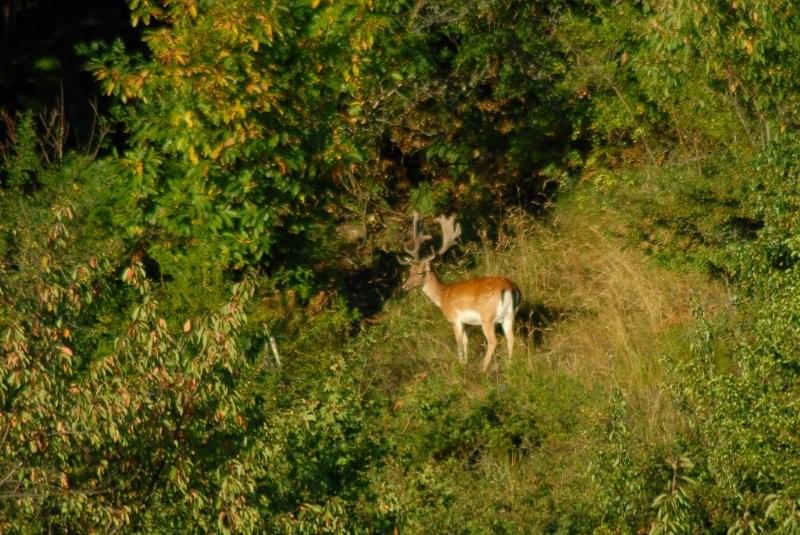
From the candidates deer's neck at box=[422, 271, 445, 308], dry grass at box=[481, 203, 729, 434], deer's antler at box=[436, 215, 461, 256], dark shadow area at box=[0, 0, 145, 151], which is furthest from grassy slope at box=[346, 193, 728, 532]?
dark shadow area at box=[0, 0, 145, 151]

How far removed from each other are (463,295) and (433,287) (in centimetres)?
67

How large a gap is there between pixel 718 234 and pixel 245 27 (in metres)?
4.41

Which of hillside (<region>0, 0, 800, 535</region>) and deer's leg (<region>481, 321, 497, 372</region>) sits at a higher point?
hillside (<region>0, 0, 800, 535</region>)

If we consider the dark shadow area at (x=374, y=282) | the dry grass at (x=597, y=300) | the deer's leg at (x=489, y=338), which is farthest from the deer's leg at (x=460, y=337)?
the dark shadow area at (x=374, y=282)

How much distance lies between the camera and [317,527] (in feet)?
28.5

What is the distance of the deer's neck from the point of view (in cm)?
1593

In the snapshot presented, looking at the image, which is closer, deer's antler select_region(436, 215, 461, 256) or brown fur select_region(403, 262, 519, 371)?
brown fur select_region(403, 262, 519, 371)

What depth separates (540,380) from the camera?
13164mm

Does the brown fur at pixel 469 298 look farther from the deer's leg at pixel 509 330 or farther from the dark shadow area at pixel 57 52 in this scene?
the dark shadow area at pixel 57 52

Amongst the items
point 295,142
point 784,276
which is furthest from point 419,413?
point 784,276

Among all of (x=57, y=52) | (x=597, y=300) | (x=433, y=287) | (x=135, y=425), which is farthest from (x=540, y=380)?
(x=57, y=52)

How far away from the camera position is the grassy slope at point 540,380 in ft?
34.5

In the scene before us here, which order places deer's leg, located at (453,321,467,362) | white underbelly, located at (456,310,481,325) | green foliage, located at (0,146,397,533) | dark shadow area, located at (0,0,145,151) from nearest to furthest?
green foliage, located at (0,146,397,533)
white underbelly, located at (456,310,481,325)
deer's leg, located at (453,321,467,362)
dark shadow area, located at (0,0,145,151)

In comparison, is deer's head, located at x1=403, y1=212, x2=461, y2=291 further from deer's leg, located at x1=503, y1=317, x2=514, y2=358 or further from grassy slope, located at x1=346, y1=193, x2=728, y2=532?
deer's leg, located at x1=503, y1=317, x2=514, y2=358
